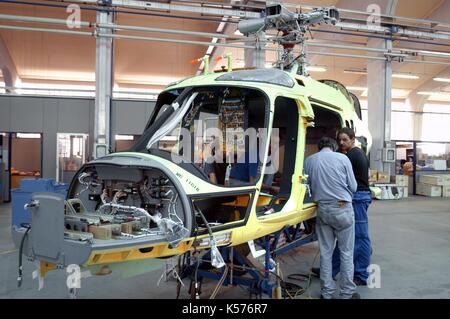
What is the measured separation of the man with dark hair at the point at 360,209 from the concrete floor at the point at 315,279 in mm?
235

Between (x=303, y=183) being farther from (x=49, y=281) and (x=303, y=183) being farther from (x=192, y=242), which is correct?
(x=49, y=281)

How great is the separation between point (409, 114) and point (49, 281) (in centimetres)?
2287

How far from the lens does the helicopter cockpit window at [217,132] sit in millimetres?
3865

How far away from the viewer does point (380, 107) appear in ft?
45.5

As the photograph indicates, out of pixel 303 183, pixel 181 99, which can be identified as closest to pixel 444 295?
pixel 303 183

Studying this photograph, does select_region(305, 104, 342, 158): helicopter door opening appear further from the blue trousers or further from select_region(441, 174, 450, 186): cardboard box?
select_region(441, 174, 450, 186): cardboard box

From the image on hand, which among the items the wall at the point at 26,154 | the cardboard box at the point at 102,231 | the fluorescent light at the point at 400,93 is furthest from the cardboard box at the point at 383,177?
the wall at the point at 26,154

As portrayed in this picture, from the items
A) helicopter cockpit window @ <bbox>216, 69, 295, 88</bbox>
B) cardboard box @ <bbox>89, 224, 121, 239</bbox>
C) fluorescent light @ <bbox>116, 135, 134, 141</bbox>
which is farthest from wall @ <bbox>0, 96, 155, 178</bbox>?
cardboard box @ <bbox>89, 224, 121, 239</bbox>

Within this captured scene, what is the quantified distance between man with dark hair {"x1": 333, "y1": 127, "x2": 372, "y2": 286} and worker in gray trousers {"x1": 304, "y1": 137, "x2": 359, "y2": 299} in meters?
0.56

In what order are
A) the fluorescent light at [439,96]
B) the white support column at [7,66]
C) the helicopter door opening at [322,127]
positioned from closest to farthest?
the helicopter door opening at [322,127], the white support column at [7,66], the fluorescent light at [439,96]

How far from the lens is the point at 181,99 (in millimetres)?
3734

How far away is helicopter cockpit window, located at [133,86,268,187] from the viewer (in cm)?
387

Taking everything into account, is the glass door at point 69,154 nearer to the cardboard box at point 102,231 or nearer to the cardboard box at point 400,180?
the cardboard box at point 102,231

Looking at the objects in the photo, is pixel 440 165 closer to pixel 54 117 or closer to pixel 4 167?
pixel 54 117
